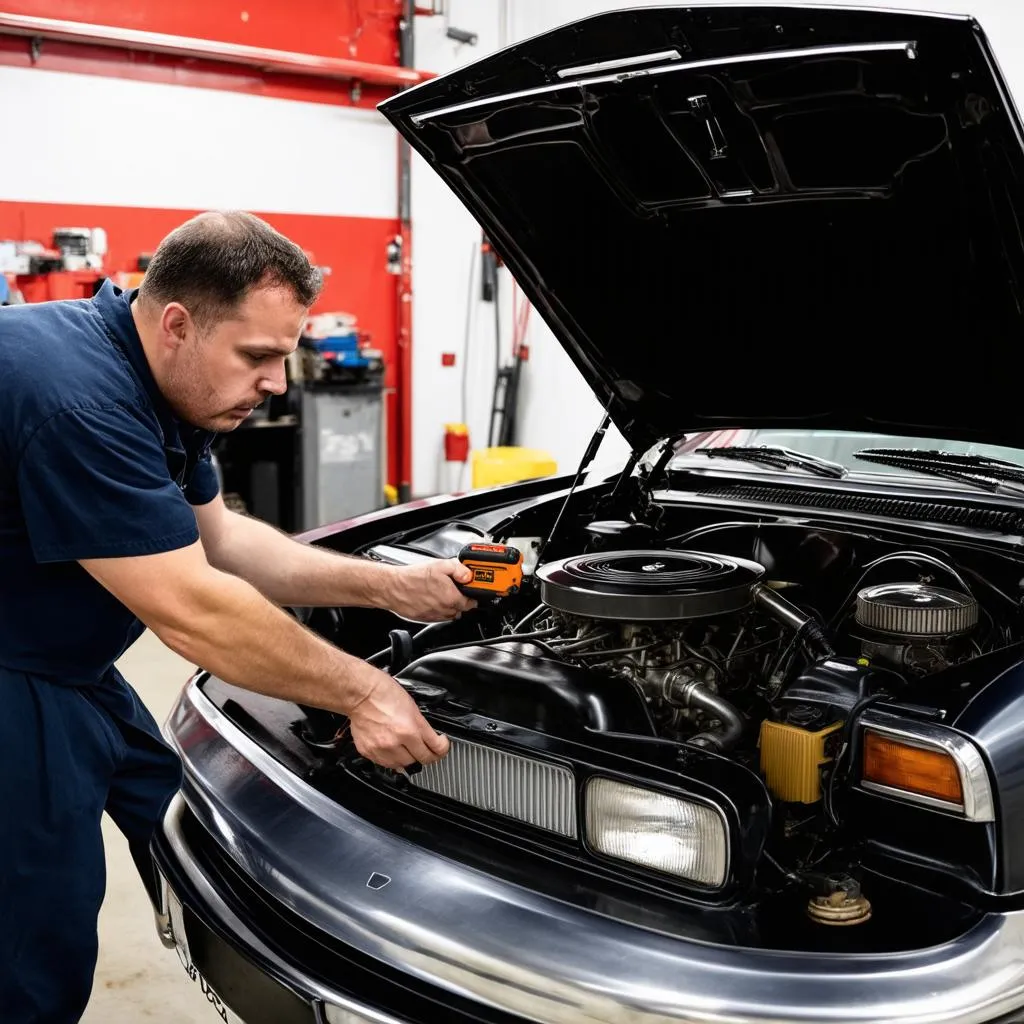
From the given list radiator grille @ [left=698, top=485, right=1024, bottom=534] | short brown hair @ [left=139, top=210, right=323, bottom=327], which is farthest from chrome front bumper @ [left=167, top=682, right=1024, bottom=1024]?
radiator grille @ [left=698, top=485, right=1024, bottom=534]

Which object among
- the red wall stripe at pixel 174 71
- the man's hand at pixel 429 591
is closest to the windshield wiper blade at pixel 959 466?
the man's hand at pixel 429 591

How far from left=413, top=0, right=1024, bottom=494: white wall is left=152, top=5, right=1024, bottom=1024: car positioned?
4.28m

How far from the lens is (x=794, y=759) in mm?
1517

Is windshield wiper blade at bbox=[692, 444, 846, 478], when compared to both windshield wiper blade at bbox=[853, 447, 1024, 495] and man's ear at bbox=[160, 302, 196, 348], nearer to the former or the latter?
windshield wiper blade at bbox=[853, 447, 1024, 495]

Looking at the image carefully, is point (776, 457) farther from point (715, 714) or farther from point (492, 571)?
point (715, 714)

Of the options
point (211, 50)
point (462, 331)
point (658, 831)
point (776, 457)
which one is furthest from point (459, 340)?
point (658, 831)

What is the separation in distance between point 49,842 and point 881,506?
1577 mm

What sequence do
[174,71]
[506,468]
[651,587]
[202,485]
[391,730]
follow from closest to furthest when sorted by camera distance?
[391,730] < [651,587] < [202,485] < [506,468] < [174,71]

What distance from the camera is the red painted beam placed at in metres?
5.47

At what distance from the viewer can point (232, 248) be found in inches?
60.8

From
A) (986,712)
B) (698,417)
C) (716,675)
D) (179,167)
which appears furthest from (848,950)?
(179,167)

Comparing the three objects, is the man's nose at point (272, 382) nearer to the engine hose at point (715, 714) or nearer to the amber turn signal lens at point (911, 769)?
the engine hose at point (715, 714)

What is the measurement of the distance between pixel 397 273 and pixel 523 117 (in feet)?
17.5

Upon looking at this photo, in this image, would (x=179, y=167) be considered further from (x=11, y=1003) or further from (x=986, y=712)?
(x=986, y=712)
